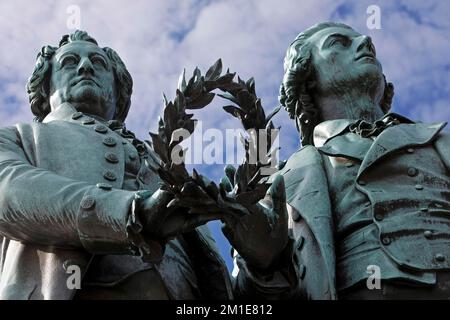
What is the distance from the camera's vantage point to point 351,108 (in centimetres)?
1143

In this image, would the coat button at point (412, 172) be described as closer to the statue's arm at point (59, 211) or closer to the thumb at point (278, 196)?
the thumb at point (278, 196)

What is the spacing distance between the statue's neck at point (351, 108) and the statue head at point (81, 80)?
1.65 m

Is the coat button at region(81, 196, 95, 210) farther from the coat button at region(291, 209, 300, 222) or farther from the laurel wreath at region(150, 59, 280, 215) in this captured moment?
the coat button at region(291, 209, 300, 222)

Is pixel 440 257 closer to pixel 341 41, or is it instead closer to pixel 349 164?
pixel 349 164

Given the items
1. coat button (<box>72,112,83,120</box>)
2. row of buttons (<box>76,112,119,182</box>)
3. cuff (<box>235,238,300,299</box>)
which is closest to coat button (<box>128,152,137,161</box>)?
row of buttons (<box>76,112,119,182</box>)

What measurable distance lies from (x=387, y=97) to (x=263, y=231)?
3450 mm

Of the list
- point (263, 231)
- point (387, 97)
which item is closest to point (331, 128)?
point (387, 97)

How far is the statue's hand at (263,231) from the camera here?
879 centimetres

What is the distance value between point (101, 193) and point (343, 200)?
2245 mm

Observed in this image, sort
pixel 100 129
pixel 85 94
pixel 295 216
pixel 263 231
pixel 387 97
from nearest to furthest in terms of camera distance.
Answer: pixel 263 231
pixel 100 129
pixel 295 216
pixel 85 94
pixel 387 97

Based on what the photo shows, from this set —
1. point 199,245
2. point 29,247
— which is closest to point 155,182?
point 199,245

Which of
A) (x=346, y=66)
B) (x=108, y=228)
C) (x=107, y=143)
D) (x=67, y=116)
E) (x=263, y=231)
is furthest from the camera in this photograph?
(x=346, y=66)

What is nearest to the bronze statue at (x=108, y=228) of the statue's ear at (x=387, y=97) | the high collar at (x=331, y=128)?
the high collar at (x=331, y=128)
